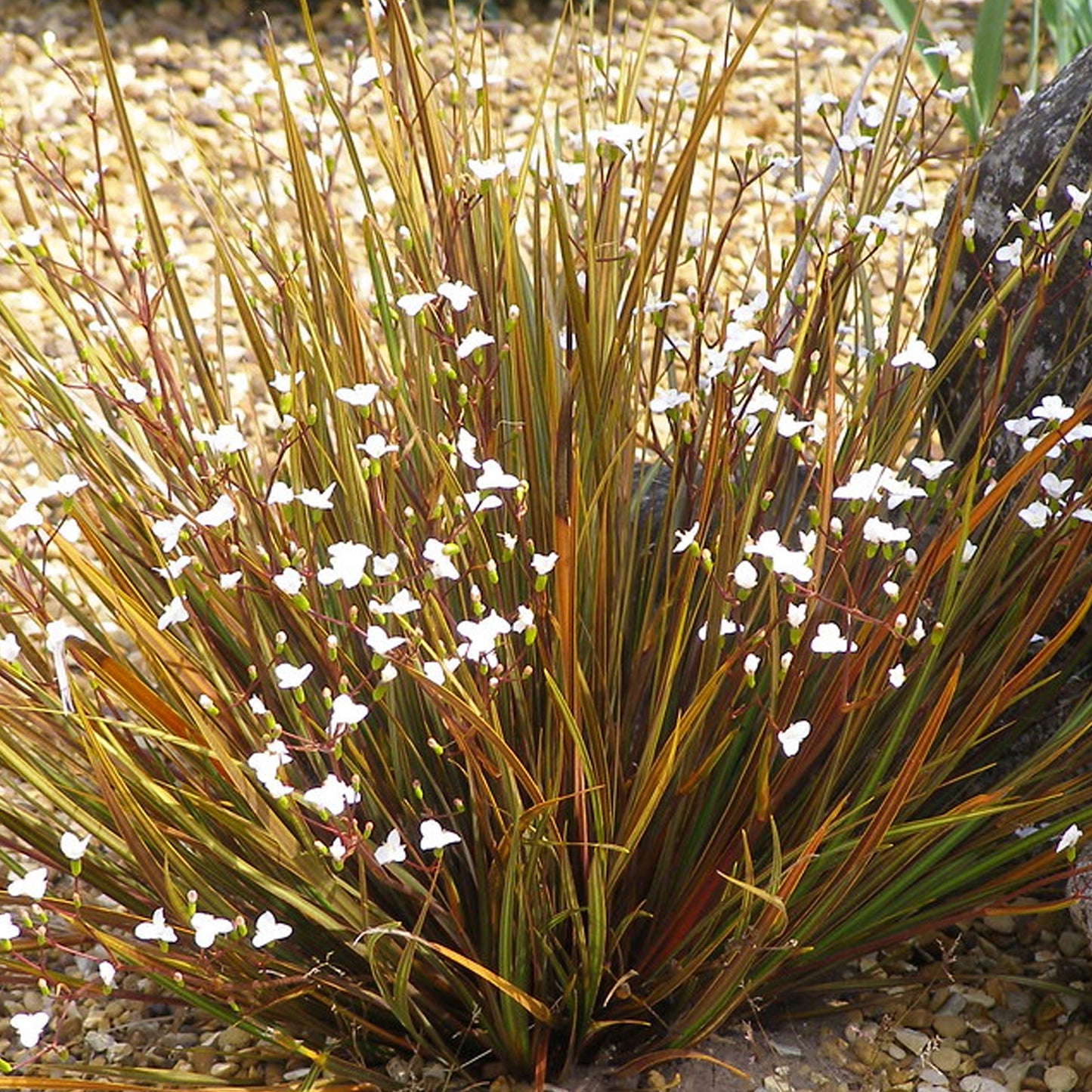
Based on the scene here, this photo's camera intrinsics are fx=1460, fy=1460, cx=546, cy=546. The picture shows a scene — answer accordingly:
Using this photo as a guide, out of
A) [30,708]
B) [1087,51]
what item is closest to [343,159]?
[1087,51]

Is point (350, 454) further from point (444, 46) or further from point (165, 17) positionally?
point (165, 17)

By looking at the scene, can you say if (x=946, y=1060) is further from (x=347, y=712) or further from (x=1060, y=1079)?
(x=347, y=712)

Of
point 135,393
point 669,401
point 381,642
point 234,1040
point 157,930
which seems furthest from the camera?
point 234,1040

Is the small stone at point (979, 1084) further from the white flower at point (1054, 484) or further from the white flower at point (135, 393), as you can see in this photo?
the white flower at point (135, 393)

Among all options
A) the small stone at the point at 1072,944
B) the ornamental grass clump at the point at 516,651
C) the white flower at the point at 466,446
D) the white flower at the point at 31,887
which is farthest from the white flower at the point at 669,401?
the small stone at the point at 1072,944

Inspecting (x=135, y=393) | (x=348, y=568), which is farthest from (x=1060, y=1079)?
(x=135, y=393)
